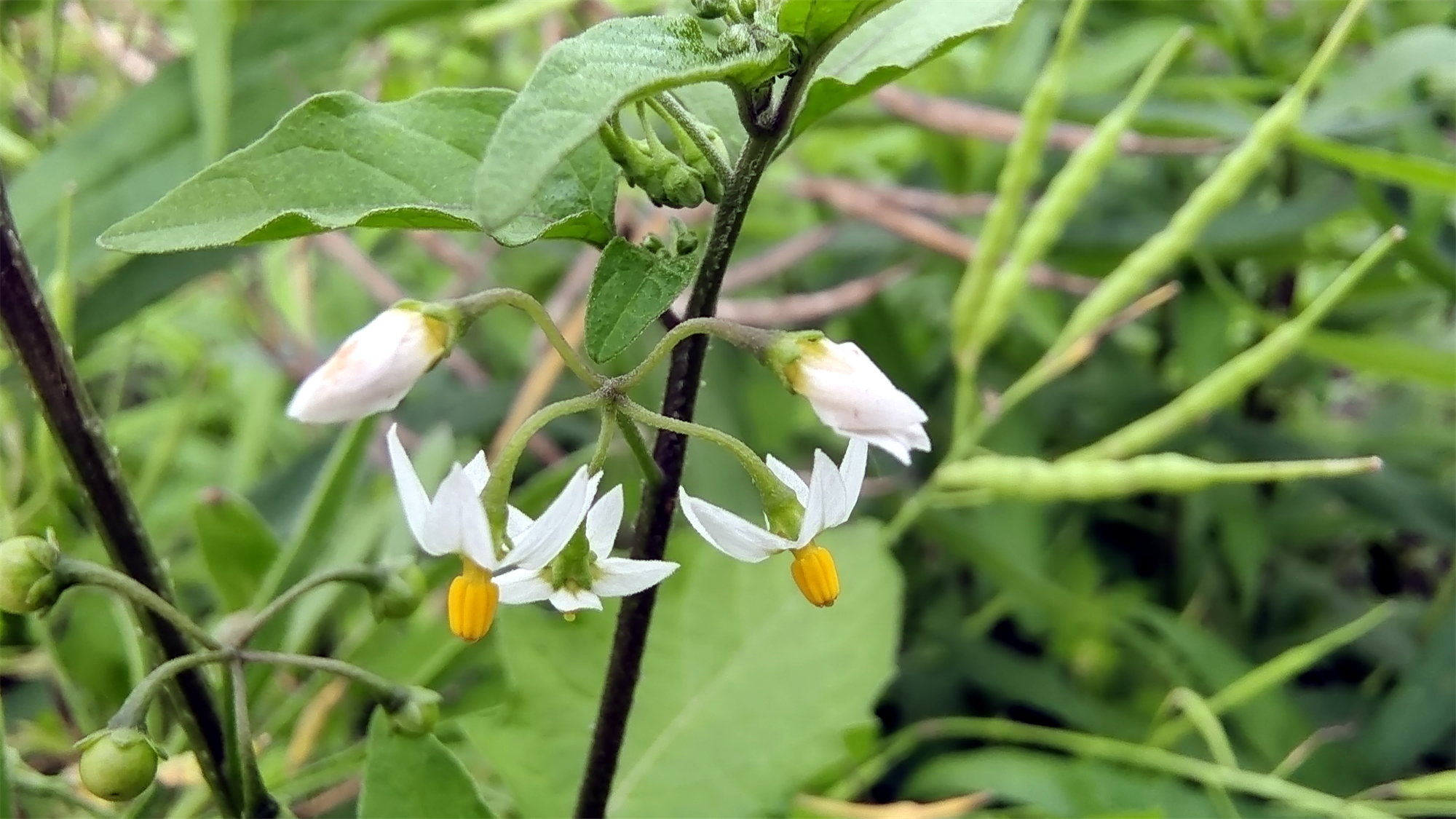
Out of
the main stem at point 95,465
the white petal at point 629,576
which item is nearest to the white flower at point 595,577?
the white petal at point 629,576

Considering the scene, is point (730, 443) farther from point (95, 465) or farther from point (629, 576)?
point (95, 465)

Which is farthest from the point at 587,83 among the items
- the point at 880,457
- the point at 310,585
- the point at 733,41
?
the point at 880,457

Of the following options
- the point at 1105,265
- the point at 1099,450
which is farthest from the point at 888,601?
the point at 1105,265

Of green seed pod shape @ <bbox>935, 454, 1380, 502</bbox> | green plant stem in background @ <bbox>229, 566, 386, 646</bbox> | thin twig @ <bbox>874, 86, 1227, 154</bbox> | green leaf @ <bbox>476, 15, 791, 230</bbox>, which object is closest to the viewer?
green leaf @ <bbox>476, 15, 791, 230</bbox>

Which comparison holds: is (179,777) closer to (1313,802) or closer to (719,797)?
(719,797)

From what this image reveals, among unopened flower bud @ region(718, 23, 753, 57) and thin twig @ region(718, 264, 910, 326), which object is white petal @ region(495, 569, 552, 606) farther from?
thin twig @ region(718, 264, 910, 326)

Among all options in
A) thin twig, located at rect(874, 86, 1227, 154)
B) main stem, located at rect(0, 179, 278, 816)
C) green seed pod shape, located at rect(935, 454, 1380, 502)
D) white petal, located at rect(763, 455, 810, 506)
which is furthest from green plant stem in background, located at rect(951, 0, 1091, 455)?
main stem, located at rect(0, 179, 278, 816)
